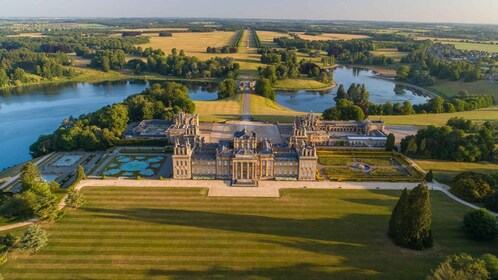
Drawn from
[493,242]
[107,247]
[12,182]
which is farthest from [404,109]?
[12,182]

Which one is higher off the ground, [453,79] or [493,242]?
[453,79]

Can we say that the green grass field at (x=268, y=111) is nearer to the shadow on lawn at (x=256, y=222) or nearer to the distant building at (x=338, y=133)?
the distant building at (x=338, y=133)

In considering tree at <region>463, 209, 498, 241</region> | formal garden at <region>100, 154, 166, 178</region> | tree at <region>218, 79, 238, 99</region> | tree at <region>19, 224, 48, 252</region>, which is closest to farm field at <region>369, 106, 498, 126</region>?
tree at <region>218, 79, 238, 99</region>

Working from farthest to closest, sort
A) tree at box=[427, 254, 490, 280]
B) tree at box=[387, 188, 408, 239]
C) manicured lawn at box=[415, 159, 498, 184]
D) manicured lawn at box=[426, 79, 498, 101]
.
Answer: manicured lawn at box=[426, 79, 498, 101], manicured lawn at box=[415, 159, 498, 184], tree at box=[387, 188, 408, 239], tree at box=[427, 254, 490, 280]

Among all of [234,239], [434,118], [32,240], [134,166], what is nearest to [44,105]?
[134,166]

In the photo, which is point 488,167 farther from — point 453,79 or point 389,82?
point 389,82

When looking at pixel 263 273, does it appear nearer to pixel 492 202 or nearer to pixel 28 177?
pixel 492 202

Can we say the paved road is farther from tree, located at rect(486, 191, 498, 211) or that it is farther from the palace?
tree, located at rect(486, 191, 498, 211)

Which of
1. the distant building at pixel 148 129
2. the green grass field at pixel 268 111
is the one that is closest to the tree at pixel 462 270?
the distant building at pixel 148 129
